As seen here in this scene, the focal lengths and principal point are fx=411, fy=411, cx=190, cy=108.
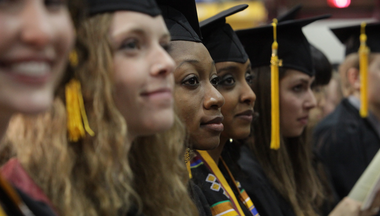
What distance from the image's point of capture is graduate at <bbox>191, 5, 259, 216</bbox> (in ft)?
5.95

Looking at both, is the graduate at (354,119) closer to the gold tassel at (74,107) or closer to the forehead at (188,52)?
the forehead at (188,52)

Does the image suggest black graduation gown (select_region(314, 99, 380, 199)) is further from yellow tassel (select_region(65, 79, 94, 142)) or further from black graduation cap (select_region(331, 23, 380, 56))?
yellow tassel (select_region(65, 79, 94, 142))

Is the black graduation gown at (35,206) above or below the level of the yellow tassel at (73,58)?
below

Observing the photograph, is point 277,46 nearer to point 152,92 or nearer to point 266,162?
point 266,162

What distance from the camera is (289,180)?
250cm

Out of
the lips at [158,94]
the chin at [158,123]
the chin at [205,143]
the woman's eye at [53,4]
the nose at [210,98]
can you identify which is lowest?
the chin at [205,143]

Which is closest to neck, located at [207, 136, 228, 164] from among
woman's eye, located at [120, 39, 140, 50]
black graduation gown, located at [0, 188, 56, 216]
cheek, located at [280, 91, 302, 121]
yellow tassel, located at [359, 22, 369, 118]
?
cheek, located at [280, 91, 302, 121]

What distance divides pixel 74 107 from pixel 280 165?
1777 millimetres

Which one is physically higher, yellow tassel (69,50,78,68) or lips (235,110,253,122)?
yellow tassel (69,50,78,68)

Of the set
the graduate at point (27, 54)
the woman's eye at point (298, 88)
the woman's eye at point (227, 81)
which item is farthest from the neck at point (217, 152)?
the graduate at point (27, 54)

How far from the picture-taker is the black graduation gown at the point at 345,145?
310 centimetres

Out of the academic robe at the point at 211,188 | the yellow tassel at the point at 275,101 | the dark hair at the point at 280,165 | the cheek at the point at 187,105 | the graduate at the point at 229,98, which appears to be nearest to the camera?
the cheek at the point at 187,105

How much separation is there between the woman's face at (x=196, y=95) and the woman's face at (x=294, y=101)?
0.97 metres

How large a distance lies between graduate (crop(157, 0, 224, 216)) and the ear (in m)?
2.25
